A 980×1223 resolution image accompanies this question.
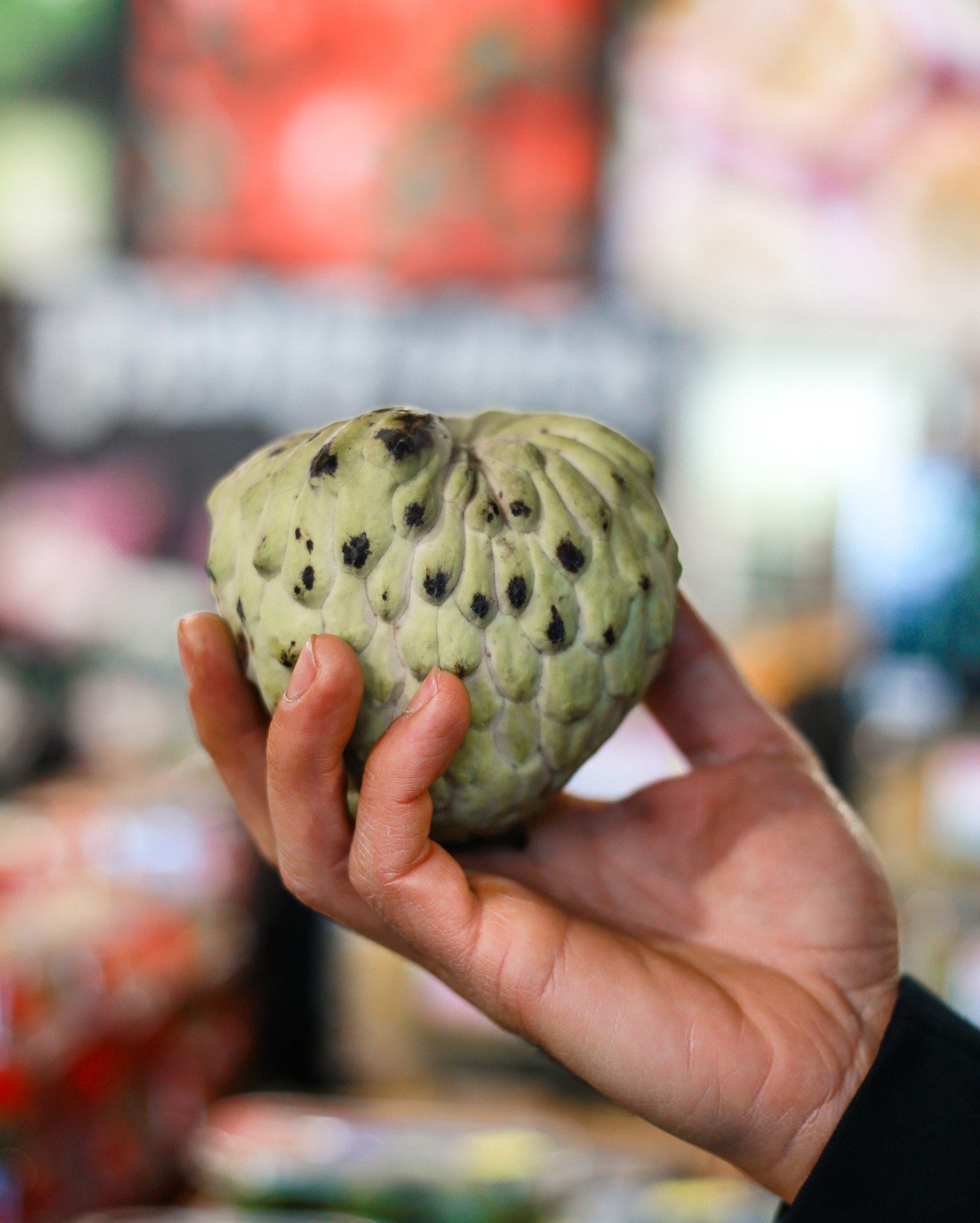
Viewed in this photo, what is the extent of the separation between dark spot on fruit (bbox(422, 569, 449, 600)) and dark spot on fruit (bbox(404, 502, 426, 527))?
1.5 inches

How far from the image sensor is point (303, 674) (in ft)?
2.74

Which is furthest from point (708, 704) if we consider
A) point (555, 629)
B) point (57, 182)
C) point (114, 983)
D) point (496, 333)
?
point (57, 182)

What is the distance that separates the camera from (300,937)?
284cm

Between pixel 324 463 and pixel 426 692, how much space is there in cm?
20

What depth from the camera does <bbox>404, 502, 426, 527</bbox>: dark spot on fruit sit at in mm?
905

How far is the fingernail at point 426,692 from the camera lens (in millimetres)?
842

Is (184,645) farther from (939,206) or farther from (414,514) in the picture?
(939,206)

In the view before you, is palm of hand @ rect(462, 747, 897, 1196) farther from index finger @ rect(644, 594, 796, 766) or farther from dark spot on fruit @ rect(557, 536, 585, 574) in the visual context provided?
dark spot on fruit @ rect(557, 536, 585, 574)

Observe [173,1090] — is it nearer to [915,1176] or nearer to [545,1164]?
[545,1164]

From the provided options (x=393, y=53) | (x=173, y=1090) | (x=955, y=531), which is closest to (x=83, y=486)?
(x=393, y=53)

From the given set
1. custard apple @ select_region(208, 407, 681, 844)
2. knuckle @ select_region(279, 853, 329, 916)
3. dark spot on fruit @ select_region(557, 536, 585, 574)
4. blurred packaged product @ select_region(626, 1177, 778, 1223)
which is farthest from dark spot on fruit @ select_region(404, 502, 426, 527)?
blurred packaged product @ select_region(626, 1177, 778, 1223)

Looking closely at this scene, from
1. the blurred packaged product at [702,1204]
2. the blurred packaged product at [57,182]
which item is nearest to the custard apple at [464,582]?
the blurred packaged product at [702,1204]

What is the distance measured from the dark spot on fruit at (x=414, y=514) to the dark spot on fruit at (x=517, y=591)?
0.27 ft

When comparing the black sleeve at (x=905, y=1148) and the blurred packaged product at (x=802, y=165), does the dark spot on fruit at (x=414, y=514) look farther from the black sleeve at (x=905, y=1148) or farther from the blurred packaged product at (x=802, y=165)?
the blurred packaged product at (x=802, y=165)
